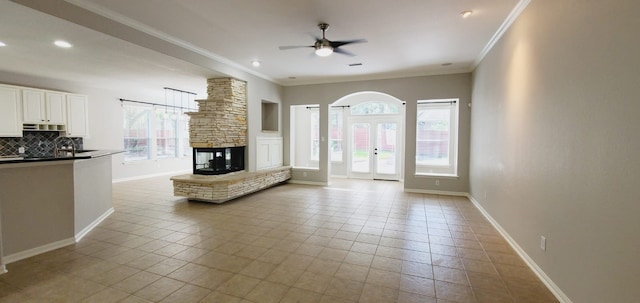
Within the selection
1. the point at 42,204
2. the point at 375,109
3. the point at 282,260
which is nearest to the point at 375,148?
the point at 375,109

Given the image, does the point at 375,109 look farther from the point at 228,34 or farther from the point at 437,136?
the point at 228,34

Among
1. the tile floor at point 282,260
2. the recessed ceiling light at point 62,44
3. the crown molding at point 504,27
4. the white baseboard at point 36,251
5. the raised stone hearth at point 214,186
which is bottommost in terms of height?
the tile floor at point 282,260

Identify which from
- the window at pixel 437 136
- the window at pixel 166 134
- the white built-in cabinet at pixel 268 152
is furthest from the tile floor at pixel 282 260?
the window at pixel 166 134

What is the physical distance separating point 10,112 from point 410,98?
8723mm

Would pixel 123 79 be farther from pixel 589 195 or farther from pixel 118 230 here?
pixel 589 195

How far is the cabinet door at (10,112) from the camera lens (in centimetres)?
553

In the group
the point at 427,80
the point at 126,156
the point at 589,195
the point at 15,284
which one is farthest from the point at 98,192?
the point at 427,80

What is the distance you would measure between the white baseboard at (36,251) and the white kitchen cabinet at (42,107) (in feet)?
15.0

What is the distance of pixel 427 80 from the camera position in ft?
20.0

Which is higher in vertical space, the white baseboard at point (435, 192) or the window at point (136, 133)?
the window at point (136, 133)

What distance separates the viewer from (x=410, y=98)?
20.5ft

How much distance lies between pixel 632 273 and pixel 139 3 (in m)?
4.67

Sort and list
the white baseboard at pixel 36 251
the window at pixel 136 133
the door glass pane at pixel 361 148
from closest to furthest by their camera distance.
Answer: the white baseboard at pixel 36 251 → the window at pixel 136 133 → the door glass pane at pixel 361 148

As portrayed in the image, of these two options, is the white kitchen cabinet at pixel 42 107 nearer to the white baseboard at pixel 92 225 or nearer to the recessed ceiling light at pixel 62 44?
the recessed ceiling light at pixel 62 44
